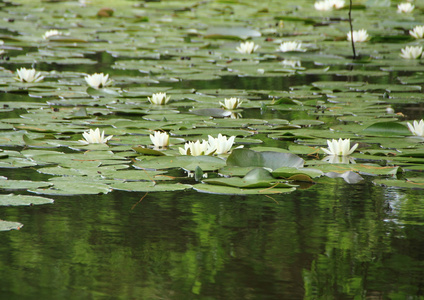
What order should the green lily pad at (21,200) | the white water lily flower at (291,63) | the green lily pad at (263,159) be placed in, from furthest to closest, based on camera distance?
the white water lily flower at (291,63) → the green lily pad at (263,159) → the green lily pad at (21,200)

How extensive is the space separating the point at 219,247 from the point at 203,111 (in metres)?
2.11

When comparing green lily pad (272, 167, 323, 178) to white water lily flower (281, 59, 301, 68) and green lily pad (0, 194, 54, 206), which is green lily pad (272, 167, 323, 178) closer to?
green lily pad (0, 194, 54, 206)

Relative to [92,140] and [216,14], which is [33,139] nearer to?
[92,140]

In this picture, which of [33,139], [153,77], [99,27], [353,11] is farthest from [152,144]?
[353,11]

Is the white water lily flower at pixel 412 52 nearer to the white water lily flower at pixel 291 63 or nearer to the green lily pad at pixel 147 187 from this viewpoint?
the white water lily flower at pixel 291 63

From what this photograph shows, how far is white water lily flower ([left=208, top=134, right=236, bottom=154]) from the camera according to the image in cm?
291

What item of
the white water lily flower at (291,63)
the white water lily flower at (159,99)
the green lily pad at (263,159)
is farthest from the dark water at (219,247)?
the white water lily flower at (291,63)

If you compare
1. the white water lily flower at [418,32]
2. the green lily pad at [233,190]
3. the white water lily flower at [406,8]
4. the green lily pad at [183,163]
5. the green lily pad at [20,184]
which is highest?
the white water lily flower at [406,8]

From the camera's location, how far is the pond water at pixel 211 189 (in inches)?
67.5

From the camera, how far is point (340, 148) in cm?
293

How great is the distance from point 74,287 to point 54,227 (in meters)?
0.48

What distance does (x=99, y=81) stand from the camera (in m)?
4.70

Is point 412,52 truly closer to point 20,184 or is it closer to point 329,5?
point 20,184

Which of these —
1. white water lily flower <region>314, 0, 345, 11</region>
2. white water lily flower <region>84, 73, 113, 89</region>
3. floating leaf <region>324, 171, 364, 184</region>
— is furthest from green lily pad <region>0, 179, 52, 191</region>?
white water lily flower <region>314, 0, 345, 11</region>
